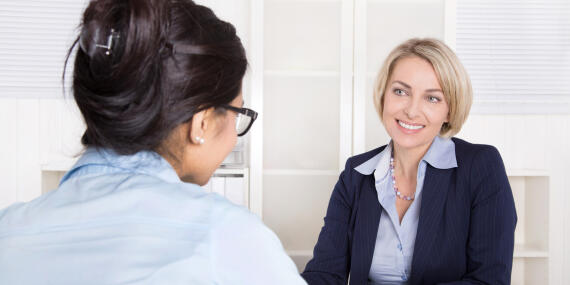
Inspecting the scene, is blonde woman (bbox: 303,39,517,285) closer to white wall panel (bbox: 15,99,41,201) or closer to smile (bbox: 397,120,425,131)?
smile (bbox: 397,120,425,131)

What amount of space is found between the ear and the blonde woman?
3.05 ft

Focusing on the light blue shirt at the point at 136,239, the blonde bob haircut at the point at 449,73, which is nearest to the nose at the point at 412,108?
the blonde bob haircut at the point at 449,73

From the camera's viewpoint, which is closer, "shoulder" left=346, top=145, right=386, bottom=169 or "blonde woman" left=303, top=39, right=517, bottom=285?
"blonde woman" left=303, top=39, right=517, bottom=285

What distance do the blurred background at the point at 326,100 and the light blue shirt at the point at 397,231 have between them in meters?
0.99

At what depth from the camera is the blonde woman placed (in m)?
1.58

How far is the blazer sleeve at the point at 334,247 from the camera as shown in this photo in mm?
1701

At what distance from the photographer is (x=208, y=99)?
0.83 meters

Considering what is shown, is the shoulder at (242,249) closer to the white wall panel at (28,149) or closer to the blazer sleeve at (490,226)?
the blazer sleeve at (490,226)

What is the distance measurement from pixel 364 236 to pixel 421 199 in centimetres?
24

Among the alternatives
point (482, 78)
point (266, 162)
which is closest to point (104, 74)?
point (266, 162)

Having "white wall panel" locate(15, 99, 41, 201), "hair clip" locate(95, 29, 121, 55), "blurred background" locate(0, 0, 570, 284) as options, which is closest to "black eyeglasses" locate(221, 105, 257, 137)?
"hair clip" locate(95, 29, 121, 55)

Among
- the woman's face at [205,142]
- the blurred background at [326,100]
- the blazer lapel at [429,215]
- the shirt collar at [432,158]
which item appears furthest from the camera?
the blurred background at [326,100]

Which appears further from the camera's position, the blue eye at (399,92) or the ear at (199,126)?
the blue eye at (399,92)

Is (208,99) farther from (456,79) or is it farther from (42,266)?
(456,79)
